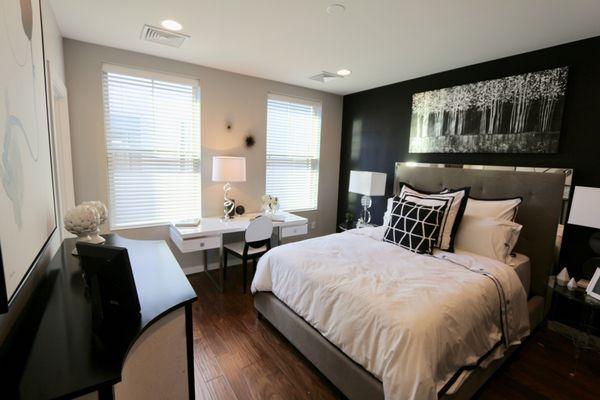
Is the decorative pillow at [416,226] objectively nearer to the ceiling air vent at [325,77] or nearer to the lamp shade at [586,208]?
Result: the lamp shade at [586,208]

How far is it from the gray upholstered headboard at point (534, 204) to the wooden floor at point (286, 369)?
585mm

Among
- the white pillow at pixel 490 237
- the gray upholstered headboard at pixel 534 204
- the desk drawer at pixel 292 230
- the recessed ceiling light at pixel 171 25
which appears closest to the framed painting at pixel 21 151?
the recessed ceiling light at pixel 171 25

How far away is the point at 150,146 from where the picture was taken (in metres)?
3.07

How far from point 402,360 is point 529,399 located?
3.79 ft

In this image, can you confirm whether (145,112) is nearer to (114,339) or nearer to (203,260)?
(203,260)

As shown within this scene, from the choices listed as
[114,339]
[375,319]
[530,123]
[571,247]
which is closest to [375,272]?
[375,319]

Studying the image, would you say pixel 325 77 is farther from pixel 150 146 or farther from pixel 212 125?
pixel 150 146

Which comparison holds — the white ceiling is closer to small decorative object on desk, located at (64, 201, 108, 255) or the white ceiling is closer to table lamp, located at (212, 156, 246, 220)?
table lamp, located at (212, 156, 246, 220)

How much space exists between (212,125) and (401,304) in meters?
2.83

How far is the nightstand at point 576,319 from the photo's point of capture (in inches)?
84.0

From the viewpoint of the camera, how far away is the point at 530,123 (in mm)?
2512

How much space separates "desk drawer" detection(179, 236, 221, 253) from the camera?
9.09 feet

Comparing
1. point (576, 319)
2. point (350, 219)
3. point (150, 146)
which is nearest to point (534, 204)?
point (576, 319)

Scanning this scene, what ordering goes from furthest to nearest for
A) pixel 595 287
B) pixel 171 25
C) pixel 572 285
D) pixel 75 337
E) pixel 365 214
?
pixel 365 214 < pixel 171 25 < pixel 572 285 < pixel 595 287 < pixel 75 337
